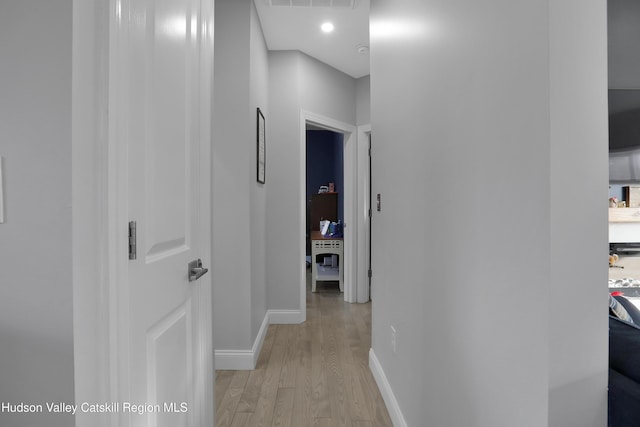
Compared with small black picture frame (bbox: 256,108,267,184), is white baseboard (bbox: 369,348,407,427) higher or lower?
lower

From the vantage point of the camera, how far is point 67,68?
629mm

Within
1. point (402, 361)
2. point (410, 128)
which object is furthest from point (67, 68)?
point (402, 361)

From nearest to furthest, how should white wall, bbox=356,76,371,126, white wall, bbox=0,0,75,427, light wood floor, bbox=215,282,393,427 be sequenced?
white wall, bbox=0,0,75,427 < light wood floor, bbox=215,282,393,427 < white wall, bbox=356,76,371,126

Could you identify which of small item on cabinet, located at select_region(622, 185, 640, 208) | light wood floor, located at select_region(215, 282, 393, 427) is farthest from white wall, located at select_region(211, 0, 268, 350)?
small item on cabinet, located at select_region(622, 185, 640, 208)

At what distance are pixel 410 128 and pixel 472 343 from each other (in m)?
0.94

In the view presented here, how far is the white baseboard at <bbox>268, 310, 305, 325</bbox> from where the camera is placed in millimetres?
3303

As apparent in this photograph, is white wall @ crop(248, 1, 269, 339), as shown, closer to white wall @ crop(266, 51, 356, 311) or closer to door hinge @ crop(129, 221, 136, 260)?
white wall @ crop(266, 51, 356, 311)

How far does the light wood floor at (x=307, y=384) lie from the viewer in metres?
1.79

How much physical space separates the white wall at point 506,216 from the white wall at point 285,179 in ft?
6.47

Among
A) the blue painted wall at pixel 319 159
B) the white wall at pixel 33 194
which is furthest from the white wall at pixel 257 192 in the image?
the blue painted wall at pixel 319 159

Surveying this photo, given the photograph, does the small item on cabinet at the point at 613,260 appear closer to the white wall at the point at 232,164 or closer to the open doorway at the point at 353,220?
the open doorway at the point at 353,220

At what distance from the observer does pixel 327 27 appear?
288 cm

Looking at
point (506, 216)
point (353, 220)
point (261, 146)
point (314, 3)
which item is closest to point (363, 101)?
point (353, 220)

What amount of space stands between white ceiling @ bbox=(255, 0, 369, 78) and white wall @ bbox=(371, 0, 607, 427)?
56.1 inches
